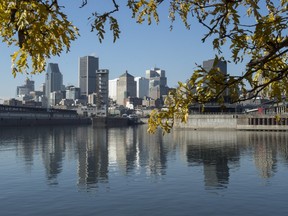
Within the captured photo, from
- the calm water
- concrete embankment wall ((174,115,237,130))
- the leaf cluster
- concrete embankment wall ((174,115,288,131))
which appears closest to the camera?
the leaf cluster

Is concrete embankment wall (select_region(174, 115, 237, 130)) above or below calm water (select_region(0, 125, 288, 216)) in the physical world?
above

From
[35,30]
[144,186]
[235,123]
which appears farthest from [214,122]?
[35,30]

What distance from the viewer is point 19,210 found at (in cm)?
3164

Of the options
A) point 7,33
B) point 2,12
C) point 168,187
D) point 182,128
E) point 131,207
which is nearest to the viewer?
point 2,12

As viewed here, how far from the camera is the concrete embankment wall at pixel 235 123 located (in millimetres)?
175125

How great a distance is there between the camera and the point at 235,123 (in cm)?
18638

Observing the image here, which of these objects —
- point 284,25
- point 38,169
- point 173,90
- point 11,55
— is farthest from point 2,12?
point 38,169

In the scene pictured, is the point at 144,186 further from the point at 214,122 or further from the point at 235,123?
the point at 214,122

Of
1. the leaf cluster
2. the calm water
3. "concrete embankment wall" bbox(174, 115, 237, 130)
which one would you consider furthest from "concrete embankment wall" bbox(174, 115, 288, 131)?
the leaf cluster

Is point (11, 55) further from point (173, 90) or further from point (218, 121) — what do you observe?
point (218, 121)

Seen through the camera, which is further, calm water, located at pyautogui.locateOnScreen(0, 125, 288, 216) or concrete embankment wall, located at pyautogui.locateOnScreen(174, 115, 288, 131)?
concrete embankment wall, located at pyautogui.locateOnScreen(174, 115, 288, 131)

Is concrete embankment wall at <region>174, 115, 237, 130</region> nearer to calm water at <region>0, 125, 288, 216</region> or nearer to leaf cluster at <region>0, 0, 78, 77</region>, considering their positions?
calm water at <region>0, 125, 288, 216</region>

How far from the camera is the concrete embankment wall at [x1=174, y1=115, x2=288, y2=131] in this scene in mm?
175125

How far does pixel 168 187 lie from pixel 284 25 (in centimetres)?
3561
